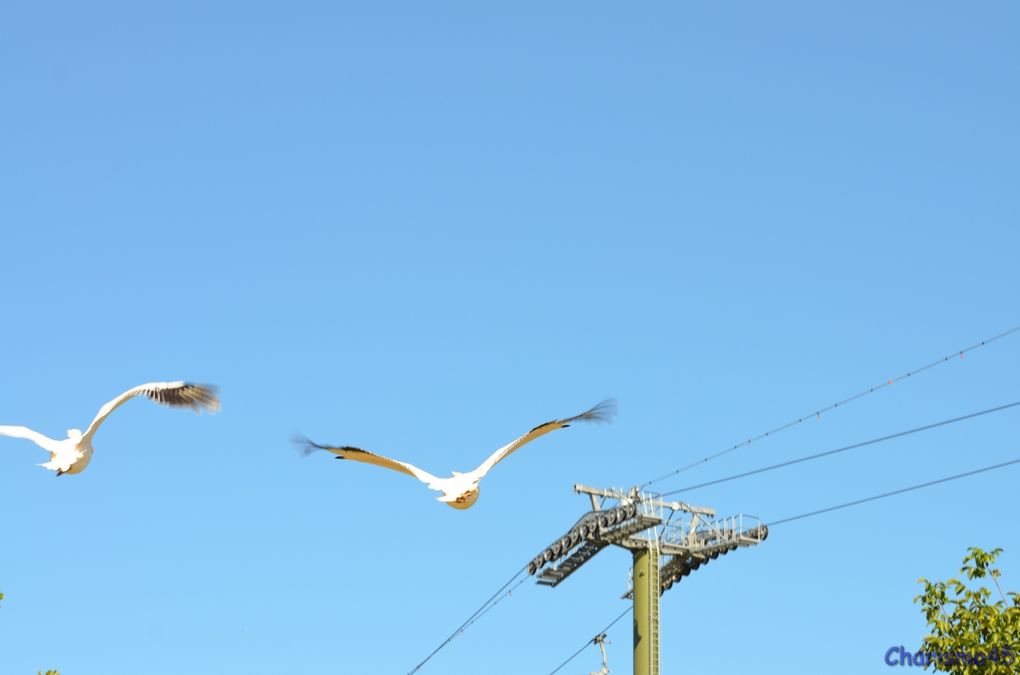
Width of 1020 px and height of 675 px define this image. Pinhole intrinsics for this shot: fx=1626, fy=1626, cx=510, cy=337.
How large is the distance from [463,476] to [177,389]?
687 cm

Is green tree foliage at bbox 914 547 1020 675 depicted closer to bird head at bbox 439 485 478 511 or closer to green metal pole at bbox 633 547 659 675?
bird head at bbox 439 485 478 511

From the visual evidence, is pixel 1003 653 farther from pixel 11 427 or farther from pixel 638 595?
pixel 638 595

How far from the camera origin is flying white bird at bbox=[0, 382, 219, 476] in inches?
1276

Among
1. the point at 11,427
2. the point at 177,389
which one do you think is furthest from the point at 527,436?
the point at 11,427

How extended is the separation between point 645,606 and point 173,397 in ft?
157

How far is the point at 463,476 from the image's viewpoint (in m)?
30.9

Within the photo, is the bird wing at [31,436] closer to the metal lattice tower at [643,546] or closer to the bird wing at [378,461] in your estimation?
the bird wing at [378,461]

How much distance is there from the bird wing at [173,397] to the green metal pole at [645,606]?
46.0 meters

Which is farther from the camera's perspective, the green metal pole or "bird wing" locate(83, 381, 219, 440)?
the green metal pole

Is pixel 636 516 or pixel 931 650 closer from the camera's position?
pixel 931 650

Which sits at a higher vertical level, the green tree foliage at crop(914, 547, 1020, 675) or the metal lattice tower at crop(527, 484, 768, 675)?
the metal lattice tower at crop(527, 484, 768, 675)

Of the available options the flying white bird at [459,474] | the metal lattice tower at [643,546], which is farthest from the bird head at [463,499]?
the metal lattice tower at [643,546]

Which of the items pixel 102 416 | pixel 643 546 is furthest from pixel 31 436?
pixel 643 546

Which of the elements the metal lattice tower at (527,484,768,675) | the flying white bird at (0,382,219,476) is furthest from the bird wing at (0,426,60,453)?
the metal lattice tower at (527,484,768,675)
